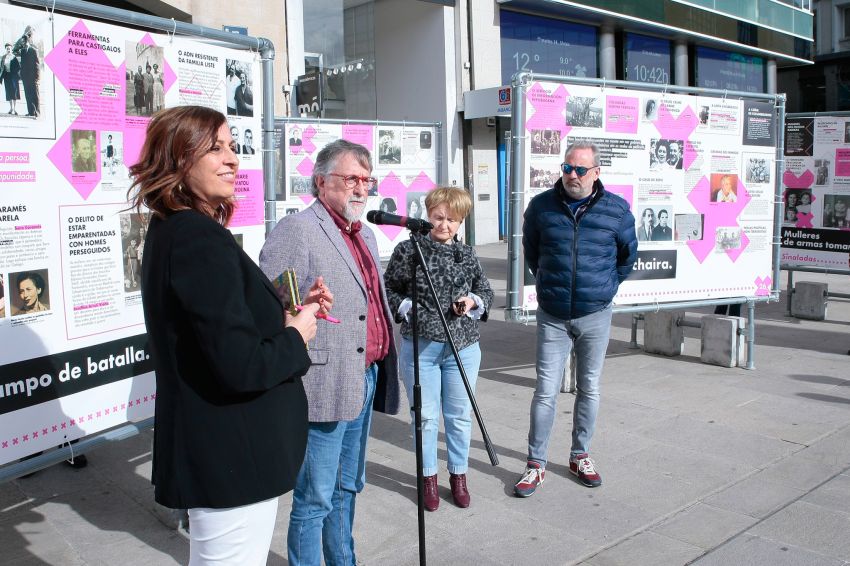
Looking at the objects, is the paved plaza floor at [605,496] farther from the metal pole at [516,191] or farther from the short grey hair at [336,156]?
the short grey hair at [336,156]

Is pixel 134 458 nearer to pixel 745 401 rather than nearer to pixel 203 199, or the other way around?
pixel 203 199

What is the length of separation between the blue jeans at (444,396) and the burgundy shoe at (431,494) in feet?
0.11

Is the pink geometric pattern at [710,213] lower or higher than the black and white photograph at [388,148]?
lower

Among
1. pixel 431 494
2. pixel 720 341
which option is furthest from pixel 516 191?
pixel 720 341

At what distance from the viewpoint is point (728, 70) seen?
2959 cm

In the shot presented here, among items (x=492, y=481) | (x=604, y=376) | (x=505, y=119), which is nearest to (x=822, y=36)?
(x=505, y=119)

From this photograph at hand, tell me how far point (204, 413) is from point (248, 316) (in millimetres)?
280

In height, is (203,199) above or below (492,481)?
above

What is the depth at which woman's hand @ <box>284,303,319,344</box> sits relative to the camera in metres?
2.28

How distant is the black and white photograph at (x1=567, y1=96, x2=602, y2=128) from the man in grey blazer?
3.17m

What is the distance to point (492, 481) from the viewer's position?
4754 mm

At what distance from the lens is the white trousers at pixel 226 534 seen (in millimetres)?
2117

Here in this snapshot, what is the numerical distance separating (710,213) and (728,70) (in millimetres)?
25412

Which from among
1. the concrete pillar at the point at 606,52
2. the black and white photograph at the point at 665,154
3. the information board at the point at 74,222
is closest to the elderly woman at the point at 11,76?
the information board at the point at 74,222
